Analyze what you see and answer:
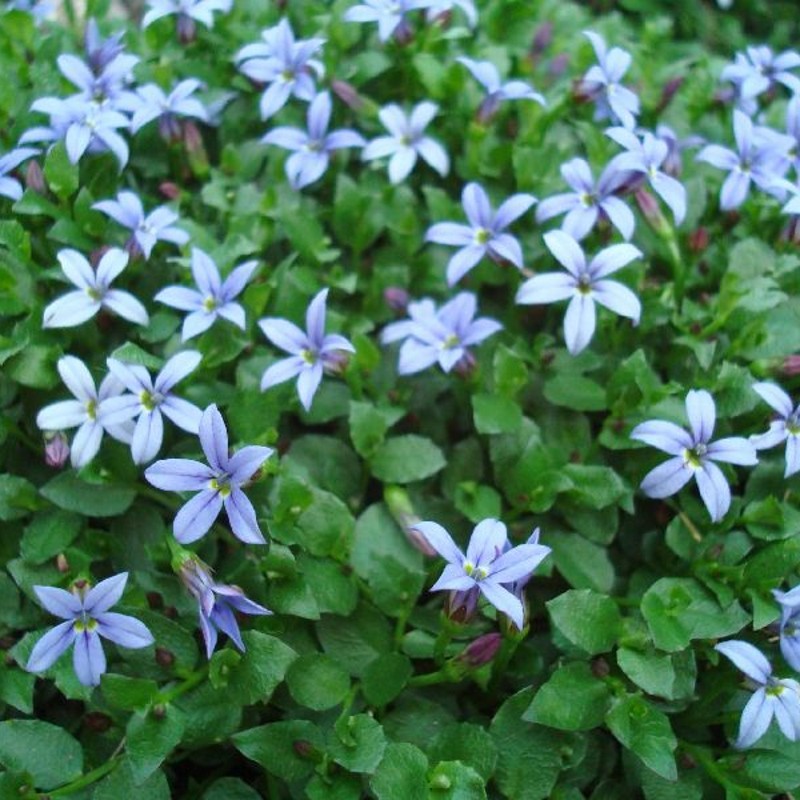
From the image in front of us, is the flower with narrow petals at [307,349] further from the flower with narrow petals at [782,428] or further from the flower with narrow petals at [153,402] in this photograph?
the flower with narrow petals at [782,428]

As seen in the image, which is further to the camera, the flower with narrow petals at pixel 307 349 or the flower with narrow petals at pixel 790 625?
the flower with narrow petals at pixel 307 349

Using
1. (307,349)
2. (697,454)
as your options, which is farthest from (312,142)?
(697,454)

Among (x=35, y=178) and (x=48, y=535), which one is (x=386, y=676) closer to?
(x=48, y=535)

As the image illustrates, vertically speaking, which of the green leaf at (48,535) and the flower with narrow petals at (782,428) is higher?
the green leaf at (48,535)

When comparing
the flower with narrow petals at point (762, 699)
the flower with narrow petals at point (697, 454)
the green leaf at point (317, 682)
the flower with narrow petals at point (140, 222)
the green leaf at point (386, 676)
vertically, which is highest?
the flower with narrow petals at point (140, 222)

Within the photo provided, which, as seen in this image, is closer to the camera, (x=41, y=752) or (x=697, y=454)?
(x=41, y=752)

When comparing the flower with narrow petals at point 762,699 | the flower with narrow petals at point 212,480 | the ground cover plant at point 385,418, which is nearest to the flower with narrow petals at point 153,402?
the ground cover plant at point 385,418

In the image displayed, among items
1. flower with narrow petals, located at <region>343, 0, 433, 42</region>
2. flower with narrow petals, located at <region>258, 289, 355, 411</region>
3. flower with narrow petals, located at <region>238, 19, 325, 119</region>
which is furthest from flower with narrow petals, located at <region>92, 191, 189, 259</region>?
flower with narrow petals, located at <region>343, 0, 433, 42</region>
